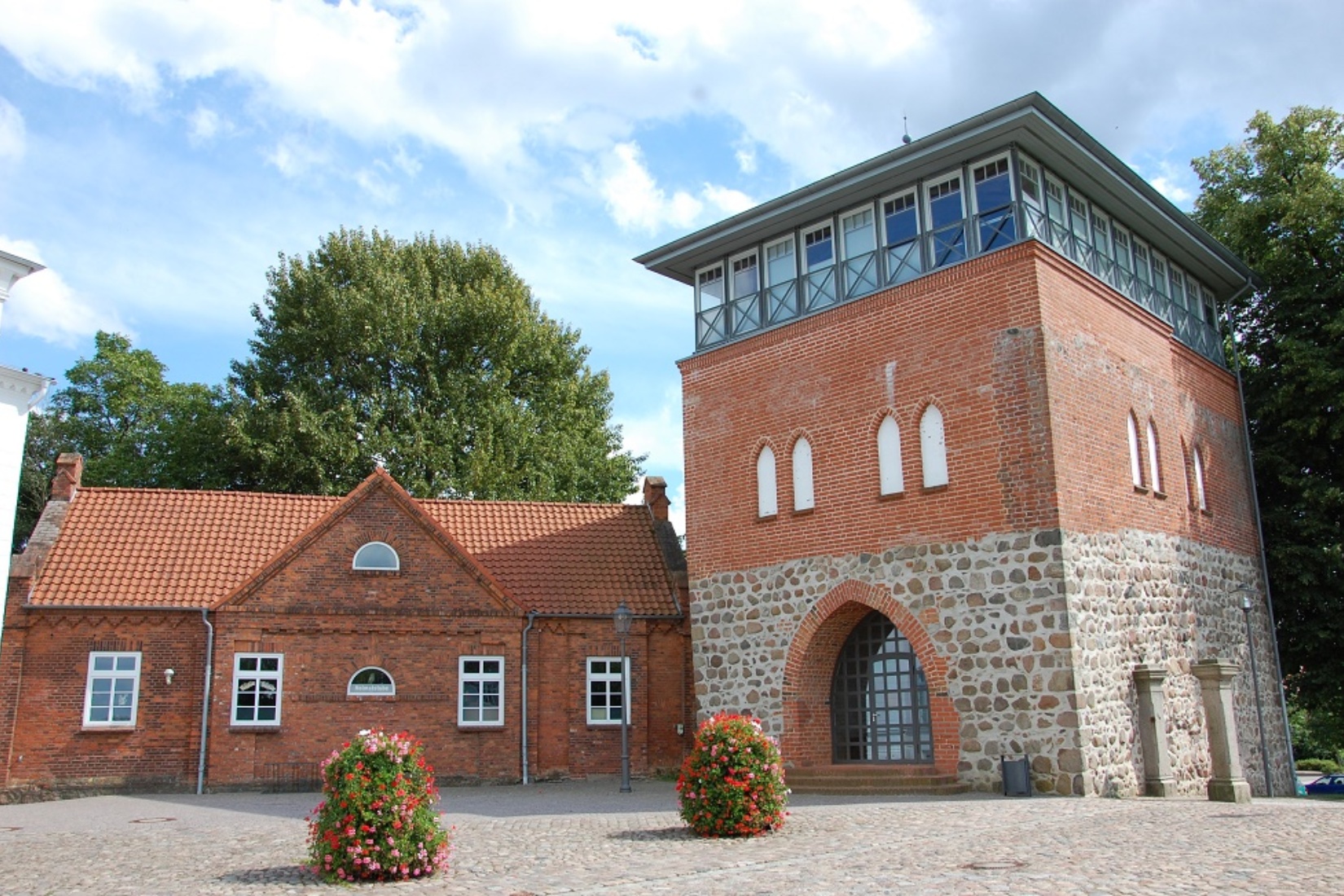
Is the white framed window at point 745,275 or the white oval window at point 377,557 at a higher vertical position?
the white framed window at point 745,275

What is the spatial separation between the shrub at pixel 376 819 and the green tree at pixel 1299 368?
19.9m

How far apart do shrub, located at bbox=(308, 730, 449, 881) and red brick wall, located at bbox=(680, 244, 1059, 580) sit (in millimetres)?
10811

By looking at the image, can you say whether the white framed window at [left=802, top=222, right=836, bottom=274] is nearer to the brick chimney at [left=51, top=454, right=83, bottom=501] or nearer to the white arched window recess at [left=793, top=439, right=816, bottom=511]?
the white arched window recess at [left=793, top=439, right=816, bottom=511]

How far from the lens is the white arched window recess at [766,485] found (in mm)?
21812

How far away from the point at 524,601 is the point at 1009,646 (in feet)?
34.2

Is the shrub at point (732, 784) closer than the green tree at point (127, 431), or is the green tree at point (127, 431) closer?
the shrub at point (732, 784)

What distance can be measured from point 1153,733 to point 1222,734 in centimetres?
102

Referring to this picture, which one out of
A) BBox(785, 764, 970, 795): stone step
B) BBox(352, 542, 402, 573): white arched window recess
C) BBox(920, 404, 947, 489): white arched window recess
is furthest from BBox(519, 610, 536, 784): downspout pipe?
BBox(920, 404, 947, 489): white arched window recess

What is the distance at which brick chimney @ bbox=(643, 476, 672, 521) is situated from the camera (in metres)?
27.3

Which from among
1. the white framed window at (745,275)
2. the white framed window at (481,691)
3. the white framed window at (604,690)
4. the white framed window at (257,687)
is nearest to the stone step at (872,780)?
the white framed window at (604,690)

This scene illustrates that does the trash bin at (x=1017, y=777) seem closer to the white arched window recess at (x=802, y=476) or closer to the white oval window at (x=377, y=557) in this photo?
the white arched window recess at (x=802, y=476)

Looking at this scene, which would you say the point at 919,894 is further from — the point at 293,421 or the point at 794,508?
the point at 293,421

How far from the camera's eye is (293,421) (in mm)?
33031

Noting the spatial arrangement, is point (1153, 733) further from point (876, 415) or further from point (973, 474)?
point (876, 415)
